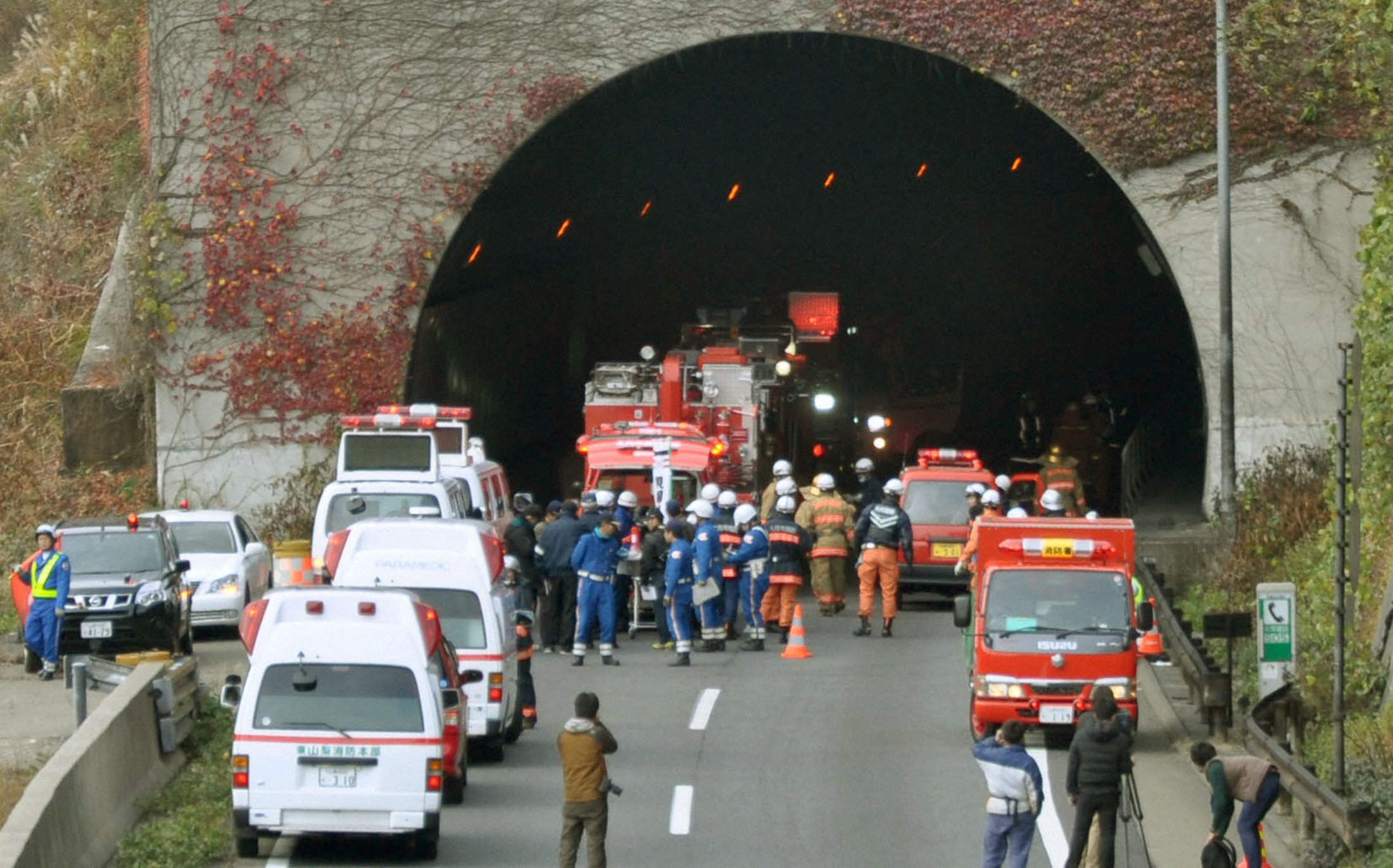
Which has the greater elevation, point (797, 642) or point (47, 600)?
point (47, 600)

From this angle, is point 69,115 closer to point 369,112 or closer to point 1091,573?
point 369,112

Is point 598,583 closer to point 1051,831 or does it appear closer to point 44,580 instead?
point 44,580

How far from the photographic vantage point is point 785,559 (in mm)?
26781

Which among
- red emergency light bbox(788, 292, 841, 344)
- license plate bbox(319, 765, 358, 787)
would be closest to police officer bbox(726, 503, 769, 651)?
license plate bbox(319, 765, 358, 787)

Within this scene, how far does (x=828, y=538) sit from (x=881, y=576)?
1828 millimetres

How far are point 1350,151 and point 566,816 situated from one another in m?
22.5

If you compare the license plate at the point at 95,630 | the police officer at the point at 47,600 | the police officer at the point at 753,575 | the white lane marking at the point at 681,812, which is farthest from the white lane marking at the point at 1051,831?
the license plate at the point at 95,630

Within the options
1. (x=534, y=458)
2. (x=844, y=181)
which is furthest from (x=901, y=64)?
(x=534, y=458)

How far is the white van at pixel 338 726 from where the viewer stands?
14.5m

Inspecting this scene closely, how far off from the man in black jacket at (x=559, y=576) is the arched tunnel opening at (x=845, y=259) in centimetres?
926

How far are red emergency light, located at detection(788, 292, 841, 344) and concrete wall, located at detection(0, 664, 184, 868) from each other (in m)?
25.4

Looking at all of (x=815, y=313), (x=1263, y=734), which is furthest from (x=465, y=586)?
(x=815, y=313)

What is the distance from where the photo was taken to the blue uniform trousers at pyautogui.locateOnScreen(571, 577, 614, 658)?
24.2 metres

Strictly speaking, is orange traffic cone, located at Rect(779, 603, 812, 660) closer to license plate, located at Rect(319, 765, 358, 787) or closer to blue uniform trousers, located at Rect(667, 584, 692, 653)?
blue uniform trousers, located at Rect(667, 584, 692, 653)
